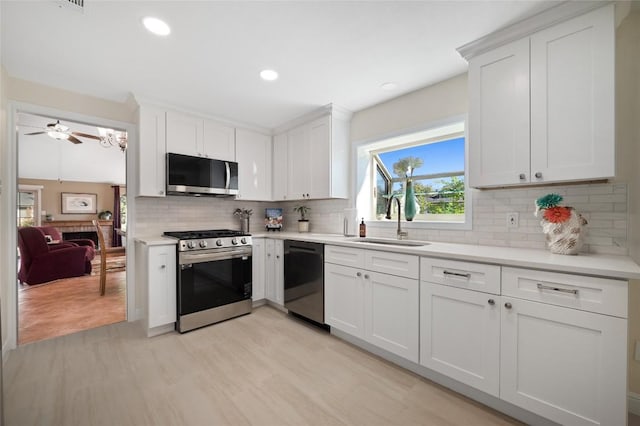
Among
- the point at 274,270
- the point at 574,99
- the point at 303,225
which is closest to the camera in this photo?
the point at 574,99

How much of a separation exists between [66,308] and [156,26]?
12.0ft

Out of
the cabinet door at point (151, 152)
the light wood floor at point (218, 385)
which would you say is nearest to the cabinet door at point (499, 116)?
the light wood floor at point (218, 385)

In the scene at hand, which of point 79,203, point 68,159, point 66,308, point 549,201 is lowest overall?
point 66,308

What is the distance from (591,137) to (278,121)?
3.09 meters

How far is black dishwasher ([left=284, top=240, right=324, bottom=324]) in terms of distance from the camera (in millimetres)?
2732

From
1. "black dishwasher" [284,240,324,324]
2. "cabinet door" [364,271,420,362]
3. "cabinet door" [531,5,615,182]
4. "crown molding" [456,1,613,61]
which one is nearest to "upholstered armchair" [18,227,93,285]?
"black dishwasher" [284,240,324,324]

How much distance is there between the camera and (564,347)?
1383mm

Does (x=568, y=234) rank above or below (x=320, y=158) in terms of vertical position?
below

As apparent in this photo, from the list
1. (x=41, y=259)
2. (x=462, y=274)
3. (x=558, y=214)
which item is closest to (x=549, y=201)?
(x=558, y=214)

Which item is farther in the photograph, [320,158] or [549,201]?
[320,158]

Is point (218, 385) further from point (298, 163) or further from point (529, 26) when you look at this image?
point (529, 26)

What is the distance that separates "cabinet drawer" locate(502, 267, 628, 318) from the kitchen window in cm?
84

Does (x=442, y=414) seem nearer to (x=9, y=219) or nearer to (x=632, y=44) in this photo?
(x=632, y=44)

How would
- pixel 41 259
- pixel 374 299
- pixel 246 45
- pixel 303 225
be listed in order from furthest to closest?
pixel 41 259
pixel 303 225
pixel 374 299
pixel 246 45
